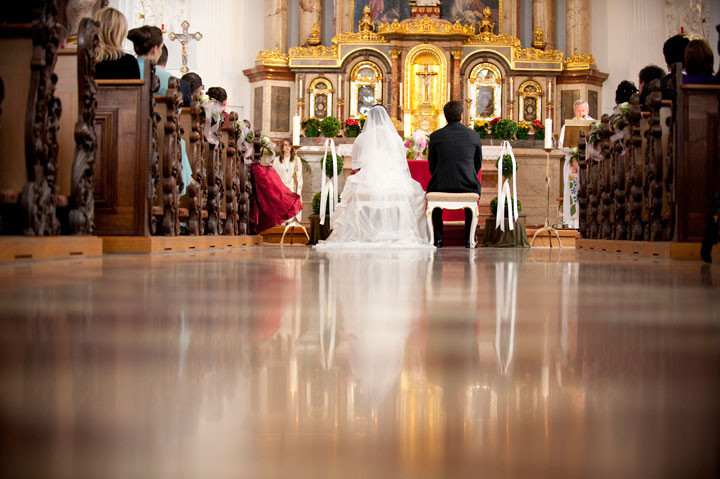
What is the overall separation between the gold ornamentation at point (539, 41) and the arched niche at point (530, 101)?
0.94 metres

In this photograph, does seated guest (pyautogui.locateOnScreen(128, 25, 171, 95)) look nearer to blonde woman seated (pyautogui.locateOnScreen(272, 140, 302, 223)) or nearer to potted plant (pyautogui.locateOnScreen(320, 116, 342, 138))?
potted plant (pyautogui.locateOnScreen(320, 116, 342, 138))

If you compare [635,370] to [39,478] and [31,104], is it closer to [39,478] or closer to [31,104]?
[39,478]

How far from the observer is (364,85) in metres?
16.5

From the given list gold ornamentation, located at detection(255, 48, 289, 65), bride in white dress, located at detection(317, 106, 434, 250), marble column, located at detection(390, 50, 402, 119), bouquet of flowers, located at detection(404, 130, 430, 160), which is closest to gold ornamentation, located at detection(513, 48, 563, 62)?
marble column, located at detection(390, 50, 402, 119)

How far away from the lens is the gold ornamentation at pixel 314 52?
54.1ft

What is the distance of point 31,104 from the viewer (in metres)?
3.58

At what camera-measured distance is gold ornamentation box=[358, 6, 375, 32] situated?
16766mm

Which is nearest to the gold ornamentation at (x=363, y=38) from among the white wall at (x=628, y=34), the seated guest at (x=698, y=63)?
the white wall at (x=628, y=34)

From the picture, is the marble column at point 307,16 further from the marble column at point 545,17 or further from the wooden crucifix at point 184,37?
the marble column at point 545,17

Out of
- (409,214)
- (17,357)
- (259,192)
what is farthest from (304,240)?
(17,357)

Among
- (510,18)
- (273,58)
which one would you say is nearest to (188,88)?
(273,58)

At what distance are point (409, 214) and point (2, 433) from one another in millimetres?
7711

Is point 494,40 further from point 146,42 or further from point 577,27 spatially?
point 146,42

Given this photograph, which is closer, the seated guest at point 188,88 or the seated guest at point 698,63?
the seated guest at point 698,63
